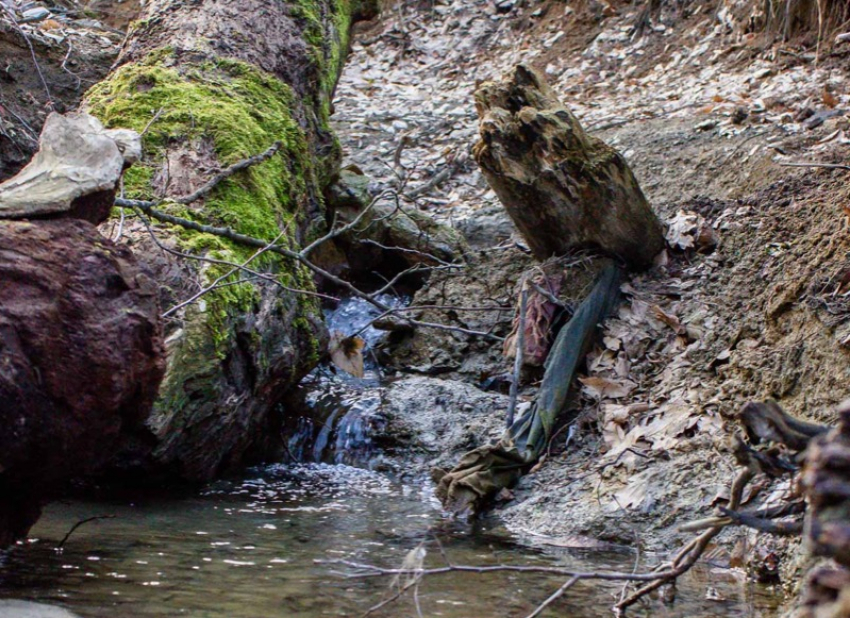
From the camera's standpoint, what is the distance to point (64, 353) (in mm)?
2545

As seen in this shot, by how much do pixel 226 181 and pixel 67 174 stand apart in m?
2.11

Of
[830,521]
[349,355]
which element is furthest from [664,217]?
[830,521]

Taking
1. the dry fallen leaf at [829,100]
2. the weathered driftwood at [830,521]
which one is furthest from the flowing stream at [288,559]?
the dry fallen leaf at [829,100]

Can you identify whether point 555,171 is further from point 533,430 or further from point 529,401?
point 533,430

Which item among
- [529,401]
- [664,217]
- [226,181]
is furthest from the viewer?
[664,217]

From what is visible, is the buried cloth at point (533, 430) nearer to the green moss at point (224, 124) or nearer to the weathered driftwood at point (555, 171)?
the weathered driftwood at point (555, 171)

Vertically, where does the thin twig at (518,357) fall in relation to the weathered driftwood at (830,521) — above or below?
below

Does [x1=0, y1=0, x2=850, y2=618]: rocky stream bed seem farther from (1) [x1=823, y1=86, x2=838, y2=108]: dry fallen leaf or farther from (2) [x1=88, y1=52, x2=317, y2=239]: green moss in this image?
(2) [x1=88, y1=52, x2=317, y2=239]: green moss

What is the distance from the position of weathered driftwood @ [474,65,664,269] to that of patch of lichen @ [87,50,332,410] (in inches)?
50.2

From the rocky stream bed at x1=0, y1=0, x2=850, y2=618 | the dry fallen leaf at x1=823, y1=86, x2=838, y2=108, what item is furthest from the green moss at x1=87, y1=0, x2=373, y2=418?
the dry fallen leaf at x1=823, y1=86, x2=838, y2=108

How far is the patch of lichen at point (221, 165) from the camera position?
162 inches

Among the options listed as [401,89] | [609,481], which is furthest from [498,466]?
[401,89]

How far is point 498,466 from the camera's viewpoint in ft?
14.5

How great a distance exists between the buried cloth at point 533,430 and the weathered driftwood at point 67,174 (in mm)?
2310
